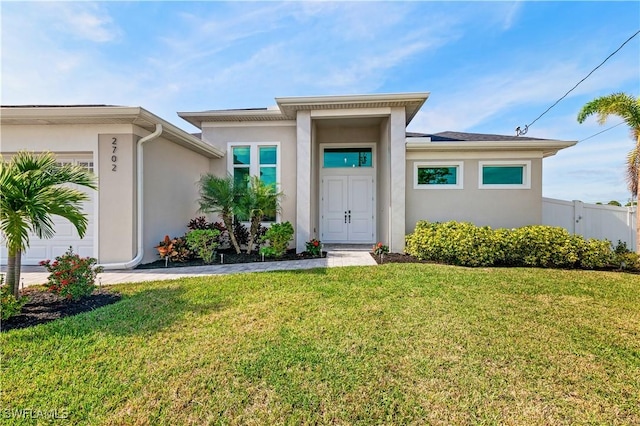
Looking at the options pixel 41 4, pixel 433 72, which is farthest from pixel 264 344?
pixel 433 72

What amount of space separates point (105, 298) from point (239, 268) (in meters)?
2.75

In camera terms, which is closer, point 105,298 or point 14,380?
point 14,380

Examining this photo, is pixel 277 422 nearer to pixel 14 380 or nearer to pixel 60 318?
pixel 14 380

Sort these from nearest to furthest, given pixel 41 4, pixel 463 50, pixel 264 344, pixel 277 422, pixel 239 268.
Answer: pixel 277 422 → pixel 264 344 → pixel 41 4 → pixel 239 268 → pixel 463 50

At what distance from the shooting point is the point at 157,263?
7176mm

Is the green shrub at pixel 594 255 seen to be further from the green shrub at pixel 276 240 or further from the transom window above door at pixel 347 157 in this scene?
the green shrub at pixel 276 240

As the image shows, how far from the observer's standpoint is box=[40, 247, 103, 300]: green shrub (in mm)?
4184

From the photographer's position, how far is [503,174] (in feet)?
29.9

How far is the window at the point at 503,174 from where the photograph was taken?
905 centimetres

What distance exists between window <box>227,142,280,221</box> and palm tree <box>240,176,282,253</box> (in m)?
1.12

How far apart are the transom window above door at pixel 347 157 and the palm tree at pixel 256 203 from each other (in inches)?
125

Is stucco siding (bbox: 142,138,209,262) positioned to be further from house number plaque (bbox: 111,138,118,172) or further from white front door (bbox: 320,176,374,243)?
white front door (bbox: 320,176,374,243)

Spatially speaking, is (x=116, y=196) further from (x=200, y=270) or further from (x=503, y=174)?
(x=503, y=174)

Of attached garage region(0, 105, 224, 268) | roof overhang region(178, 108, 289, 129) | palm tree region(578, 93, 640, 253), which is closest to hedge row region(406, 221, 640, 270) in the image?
palm tree region(578, 93, 640, 253)
